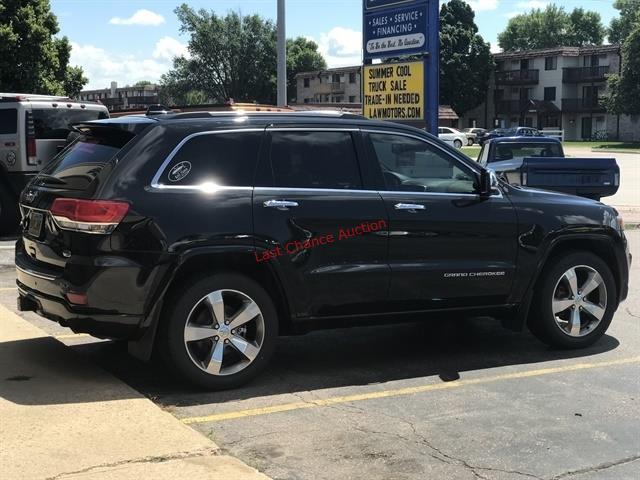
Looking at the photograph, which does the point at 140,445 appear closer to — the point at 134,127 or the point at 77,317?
the point at 77,317

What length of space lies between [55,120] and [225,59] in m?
57.8

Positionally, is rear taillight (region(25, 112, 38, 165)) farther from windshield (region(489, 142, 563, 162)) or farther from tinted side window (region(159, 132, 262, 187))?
windshield (region(489, 142, 563, 162))

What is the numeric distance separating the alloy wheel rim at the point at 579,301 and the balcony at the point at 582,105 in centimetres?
7185

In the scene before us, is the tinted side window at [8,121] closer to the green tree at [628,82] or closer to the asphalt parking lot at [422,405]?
the asphalt parking lot at [422,405]

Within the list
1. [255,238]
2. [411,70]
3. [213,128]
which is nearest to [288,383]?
[255,238]

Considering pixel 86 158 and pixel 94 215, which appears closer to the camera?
pixel 94 215

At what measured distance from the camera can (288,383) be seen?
5.26 metres

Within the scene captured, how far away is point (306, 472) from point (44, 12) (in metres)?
21.4

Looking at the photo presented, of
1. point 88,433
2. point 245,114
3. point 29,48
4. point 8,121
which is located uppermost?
point 29,48

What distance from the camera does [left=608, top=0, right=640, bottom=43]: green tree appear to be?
A: 4325 inches

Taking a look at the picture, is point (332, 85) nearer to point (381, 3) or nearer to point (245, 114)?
point (381, 3)

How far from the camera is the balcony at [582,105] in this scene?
73.1 meters

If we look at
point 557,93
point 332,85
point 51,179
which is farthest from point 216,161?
point 332,85

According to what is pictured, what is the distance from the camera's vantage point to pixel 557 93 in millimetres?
75875
